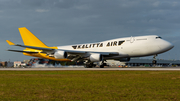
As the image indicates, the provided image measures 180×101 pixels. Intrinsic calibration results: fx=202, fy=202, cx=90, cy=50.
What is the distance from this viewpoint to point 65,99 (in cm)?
725

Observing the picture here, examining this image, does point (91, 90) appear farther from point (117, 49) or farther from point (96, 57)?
point (117, 49)

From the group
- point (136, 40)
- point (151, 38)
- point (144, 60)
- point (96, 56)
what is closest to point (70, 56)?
point (96, 56)

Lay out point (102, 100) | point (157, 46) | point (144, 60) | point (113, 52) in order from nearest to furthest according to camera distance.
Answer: point (102, 100)
point (157, 46)
point (113, 52)
point (144, 60)

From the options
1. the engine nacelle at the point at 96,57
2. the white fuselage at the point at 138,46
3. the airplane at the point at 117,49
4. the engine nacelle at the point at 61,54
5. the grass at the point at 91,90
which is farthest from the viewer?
the engine nacelle at the point at 61,54

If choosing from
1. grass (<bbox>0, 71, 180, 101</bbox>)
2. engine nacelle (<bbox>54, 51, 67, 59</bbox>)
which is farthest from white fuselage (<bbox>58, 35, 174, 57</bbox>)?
grass (<bbox>0, 71, 180, 101</bbox>)

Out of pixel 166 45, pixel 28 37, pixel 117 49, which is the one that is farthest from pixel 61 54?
pixel 166 45

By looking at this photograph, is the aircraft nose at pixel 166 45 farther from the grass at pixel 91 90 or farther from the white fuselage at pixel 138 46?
the grass at pixel 91 90

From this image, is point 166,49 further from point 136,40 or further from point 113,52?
point 113,52

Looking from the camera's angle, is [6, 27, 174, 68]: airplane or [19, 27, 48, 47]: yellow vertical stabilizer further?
[19, 27, 48, 47]: yellow vertical stabilizer

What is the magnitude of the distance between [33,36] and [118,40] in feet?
69.1

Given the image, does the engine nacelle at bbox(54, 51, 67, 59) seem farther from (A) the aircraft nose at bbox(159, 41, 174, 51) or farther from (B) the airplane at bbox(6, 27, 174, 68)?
(A) the aircraft nose at bbox(159, 41, 174, 51)

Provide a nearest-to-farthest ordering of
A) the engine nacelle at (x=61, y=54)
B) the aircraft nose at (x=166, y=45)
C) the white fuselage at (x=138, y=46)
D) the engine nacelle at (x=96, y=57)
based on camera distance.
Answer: the aircraft nose at (x=166, y=45)
the white fuselage at (x=138, y=46)
the engine nacelle at (x=96, y=57)
the engine nacelle at (x=61, y=54)

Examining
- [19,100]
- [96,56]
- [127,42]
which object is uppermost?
[127,42]

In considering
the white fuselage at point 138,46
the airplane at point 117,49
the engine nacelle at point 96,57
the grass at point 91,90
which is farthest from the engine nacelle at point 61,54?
the grass at point 91,90
